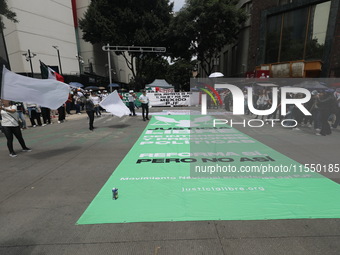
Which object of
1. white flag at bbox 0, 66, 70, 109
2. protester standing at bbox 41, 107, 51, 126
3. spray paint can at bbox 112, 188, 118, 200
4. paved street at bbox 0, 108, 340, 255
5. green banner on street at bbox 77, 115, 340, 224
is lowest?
paved street at bbox 0, 108, 340, 255

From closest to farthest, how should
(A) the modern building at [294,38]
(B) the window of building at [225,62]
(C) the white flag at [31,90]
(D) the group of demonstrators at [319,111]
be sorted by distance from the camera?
(C) the white flag at [31,90] < (D) the group of demonstrators at [319,111] < (A) the modern building at [294,38] < (B) the window of building at [225,62]

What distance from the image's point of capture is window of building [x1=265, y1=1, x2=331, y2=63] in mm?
18141

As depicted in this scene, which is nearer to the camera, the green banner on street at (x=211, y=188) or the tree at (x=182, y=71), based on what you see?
the green banner on street at (x=211, y=188)

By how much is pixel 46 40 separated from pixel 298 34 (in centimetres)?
3319

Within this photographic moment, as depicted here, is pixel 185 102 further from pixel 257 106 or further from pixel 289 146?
pixel 289 146

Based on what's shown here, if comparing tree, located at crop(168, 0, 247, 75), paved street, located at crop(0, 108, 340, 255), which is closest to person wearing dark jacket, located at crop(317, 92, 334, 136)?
paved street, located at crop(0, 108, 340, 255)

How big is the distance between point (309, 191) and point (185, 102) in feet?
58.9

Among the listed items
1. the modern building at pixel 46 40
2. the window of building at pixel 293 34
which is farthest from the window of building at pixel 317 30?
the modern building at pixel 46 40

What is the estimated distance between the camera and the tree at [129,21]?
27.1m

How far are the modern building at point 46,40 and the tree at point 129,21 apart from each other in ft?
18.2

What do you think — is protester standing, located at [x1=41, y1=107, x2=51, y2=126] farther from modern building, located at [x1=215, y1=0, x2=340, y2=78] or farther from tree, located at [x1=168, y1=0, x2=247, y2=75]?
modern building, located at [x1=215, y1=0, x2=340, y2=78]

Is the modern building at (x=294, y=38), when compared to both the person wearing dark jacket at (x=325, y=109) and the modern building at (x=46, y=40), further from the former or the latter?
the modern building at (x=46, y=40)

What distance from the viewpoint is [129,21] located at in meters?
27.1

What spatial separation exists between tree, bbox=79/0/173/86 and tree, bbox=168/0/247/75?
3068mm
